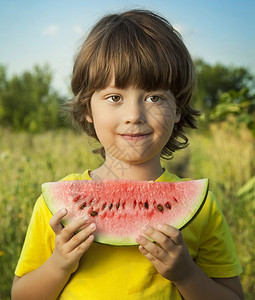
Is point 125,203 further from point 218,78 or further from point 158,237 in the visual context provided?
point 218,78

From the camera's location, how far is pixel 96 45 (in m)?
1.67

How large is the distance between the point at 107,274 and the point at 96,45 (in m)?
0.96

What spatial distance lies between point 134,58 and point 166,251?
76cm

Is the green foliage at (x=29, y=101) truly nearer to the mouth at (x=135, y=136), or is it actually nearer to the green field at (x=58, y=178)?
the green field at (x=58, y=178)

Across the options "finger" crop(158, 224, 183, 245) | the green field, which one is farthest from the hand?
the green field

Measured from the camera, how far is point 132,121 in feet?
4.79

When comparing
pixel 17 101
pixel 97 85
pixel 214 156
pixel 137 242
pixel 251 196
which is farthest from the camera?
pixel 17 101

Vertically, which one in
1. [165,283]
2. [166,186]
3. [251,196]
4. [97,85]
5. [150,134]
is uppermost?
[97,85]

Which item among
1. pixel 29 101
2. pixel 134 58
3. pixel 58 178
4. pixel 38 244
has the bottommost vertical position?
pixel 29 101

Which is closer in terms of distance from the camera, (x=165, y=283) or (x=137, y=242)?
(x=137, y=242)

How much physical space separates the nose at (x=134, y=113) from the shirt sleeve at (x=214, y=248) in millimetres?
497

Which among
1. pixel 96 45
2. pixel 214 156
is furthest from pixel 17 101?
pixel 96 45

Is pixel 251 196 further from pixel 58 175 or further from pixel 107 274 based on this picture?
pixel 107 274

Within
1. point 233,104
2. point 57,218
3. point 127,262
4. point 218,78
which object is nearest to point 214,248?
point 127,262
